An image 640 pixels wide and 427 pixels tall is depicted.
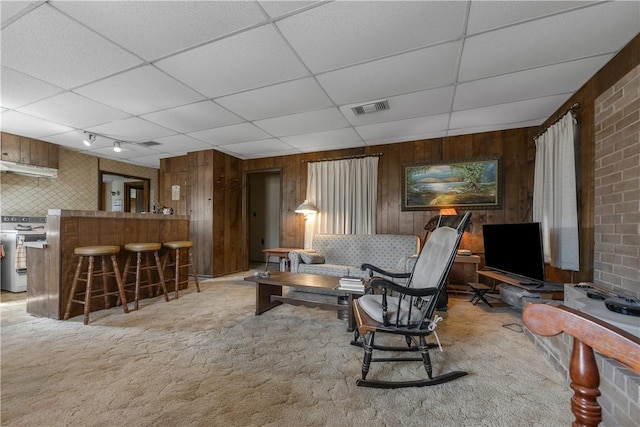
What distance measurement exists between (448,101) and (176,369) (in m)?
3.55

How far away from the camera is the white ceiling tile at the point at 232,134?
382 centimetres

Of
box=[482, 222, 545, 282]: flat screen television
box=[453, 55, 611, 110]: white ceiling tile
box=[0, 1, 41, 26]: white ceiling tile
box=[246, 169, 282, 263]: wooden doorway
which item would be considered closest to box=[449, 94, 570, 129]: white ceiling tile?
box=[453, 55, 611, 110]: white ceiling tile

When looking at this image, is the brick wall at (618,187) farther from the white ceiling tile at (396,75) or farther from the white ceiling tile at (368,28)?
the white ceiling tile at (368,28)

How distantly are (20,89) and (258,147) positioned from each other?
113 inches

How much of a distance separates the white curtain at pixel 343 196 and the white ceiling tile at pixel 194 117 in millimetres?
1900

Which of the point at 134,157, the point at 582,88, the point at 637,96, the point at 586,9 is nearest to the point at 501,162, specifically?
the point at 582,88

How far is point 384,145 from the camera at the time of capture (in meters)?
4.60

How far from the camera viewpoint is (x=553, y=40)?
1.96 metres

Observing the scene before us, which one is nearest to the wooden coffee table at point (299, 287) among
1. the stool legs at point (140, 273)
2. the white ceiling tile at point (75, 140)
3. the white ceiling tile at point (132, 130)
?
the stool legs at point (140, 273)

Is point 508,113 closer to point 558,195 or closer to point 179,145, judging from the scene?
point 558,195

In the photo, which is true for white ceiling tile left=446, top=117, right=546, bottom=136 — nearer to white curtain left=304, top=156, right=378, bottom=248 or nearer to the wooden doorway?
white curtain left=304, top=156, right=378, bottom=248

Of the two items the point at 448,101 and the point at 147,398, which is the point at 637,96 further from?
the point at 147,398

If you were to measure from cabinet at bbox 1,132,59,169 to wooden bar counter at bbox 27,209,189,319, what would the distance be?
7.11ft

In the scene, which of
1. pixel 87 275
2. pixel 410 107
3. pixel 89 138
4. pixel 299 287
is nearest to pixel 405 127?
pixel 410 107
